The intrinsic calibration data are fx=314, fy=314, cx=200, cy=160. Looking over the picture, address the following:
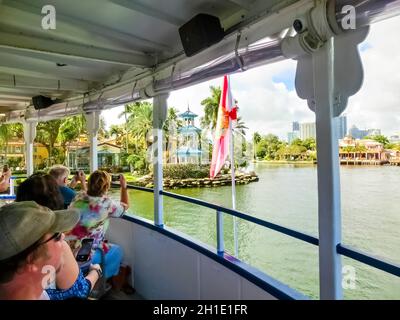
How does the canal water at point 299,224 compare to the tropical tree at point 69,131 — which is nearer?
the canal water at point 299,224

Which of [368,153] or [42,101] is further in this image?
[368,153]

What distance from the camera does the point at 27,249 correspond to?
0.84 metres

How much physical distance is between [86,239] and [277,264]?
12171mm

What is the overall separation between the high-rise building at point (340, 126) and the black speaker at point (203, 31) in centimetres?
100

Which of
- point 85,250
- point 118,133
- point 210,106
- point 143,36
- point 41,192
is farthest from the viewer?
point 118,133

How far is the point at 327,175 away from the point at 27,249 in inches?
53.2

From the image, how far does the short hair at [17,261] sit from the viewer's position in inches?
31.7

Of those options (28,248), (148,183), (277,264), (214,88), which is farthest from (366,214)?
(28,248)

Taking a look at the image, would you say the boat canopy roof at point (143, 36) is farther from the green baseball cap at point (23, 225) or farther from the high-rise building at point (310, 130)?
the green baseball cap at point (23, 225)

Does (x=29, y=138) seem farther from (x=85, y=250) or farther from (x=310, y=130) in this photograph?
(x=310, y=130)

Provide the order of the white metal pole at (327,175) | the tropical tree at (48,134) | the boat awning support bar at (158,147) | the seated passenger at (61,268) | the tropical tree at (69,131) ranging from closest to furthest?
the seated passenger at (61,268), the white metal pole at (327,175), the boat awning support bar at (158,147), the tropical tree at (48,134), the tropical tree at (69,131)

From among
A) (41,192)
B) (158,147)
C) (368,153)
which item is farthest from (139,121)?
(41,192)

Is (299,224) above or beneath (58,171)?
beneath

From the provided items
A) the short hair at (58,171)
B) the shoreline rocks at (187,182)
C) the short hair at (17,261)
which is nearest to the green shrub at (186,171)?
the shoreline rocks at (187,182)
